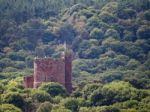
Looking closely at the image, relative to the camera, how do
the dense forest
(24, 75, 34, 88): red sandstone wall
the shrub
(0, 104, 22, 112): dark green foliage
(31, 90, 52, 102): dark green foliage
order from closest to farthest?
(0, 104, 22, 112): dark green foliage → (31, 90, 52, 102): dark green foliage → (24, 75, 34, 88): red sandstone wall → the dense forest → the shrub

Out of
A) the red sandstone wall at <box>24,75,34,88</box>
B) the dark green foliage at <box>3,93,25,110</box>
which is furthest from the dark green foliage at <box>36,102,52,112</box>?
the red sandstone wall at <box>24,75,34,88</box>

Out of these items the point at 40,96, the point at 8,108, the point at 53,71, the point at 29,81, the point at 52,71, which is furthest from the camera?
the point at 29,81

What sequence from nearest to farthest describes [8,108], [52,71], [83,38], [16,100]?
[8,108], [16,100], [52,71], [83,38]

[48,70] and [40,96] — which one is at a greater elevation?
[48,70]

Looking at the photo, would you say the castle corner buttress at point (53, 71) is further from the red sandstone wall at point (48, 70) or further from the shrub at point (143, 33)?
the shrub at point (143, 33)

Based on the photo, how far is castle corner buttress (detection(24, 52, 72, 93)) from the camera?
9494 cm

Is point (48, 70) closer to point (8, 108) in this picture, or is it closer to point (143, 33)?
point (8, 108)

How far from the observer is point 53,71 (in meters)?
95.0

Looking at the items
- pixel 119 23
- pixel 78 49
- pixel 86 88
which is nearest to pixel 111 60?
pixel 78 49

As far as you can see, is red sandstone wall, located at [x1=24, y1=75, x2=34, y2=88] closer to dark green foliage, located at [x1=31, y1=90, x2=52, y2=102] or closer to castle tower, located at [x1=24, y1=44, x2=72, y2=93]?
castle tower, located at [x1=24, y1=44, x2=72, y2=93]

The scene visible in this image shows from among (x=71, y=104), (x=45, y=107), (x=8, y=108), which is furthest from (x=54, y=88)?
(x=8, y=108)

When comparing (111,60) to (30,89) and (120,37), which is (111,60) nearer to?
(120,37)

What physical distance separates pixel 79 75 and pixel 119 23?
4364 cm

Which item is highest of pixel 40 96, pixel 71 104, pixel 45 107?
pixel 45 107
